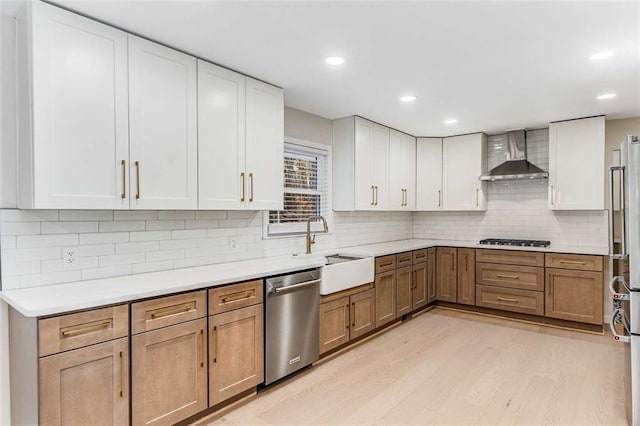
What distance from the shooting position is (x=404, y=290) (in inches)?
177

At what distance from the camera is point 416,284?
4.73 m

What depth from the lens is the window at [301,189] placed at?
3871 mm

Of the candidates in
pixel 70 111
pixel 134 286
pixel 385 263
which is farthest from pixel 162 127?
pixel 385 263

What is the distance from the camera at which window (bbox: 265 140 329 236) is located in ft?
12.7

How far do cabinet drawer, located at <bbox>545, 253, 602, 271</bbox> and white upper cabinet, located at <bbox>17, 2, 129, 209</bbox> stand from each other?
436 centimetres

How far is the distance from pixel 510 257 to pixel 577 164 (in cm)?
129

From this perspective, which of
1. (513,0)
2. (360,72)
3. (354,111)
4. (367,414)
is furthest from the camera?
(354,111)

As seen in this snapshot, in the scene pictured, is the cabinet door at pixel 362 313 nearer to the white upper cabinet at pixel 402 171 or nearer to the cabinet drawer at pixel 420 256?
the cabinet drawer at pixel 420 256

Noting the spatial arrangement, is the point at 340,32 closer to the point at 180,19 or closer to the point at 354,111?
the point at 180,19

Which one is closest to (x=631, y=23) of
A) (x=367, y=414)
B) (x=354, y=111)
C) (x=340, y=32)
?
(x=340, y=32)

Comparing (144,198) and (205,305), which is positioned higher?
(144,198)

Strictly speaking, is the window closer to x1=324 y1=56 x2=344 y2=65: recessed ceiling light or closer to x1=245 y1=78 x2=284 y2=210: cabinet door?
x1=245 y1=78 x2=284 y2=210: cabinet door

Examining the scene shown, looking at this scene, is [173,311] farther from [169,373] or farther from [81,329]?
[81,329]

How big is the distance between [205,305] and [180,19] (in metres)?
1.67
